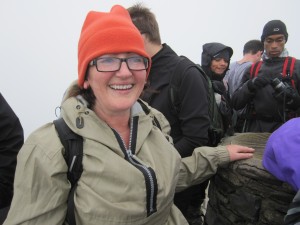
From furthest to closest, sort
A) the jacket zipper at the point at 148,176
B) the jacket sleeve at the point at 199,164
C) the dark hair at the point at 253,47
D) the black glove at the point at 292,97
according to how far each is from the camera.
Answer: the dark hair at the point at 253,47, the black glove at the point at 292,97, the jacket sleeve at the point at 199,164, the jacket zipper at the point at 148,176

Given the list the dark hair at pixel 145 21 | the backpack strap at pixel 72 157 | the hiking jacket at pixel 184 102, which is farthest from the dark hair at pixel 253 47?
the backpack strap at pixel 72 157

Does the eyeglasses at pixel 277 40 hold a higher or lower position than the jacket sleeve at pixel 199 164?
higher

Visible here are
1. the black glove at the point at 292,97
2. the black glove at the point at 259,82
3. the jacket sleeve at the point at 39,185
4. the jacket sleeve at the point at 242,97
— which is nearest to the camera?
the jacket sleeve at the point at 39,185

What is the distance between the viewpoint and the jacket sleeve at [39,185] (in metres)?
1.19

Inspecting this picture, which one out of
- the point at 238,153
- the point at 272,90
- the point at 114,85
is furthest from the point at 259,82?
the point at 114,85

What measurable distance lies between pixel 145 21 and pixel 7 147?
1.46 m

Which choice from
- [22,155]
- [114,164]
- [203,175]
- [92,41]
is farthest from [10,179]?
[203,175]

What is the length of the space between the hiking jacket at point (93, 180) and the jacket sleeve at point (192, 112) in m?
0.72

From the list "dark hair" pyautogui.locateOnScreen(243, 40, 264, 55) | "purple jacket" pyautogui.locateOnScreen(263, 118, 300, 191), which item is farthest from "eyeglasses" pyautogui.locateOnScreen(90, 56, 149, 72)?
"dark hair" pyautogui.locateOnScreen(243, 40, 264, 55)

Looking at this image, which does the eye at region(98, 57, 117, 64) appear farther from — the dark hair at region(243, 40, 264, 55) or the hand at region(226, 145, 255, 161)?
the dark hair at region(243, 40, 264, 55)

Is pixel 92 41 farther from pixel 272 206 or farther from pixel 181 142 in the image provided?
pixel 272 206

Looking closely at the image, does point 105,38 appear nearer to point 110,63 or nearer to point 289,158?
point 110,63

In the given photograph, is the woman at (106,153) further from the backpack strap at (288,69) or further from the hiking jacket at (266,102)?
the backpack strap at (288,69)

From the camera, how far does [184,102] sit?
2.18 meters
